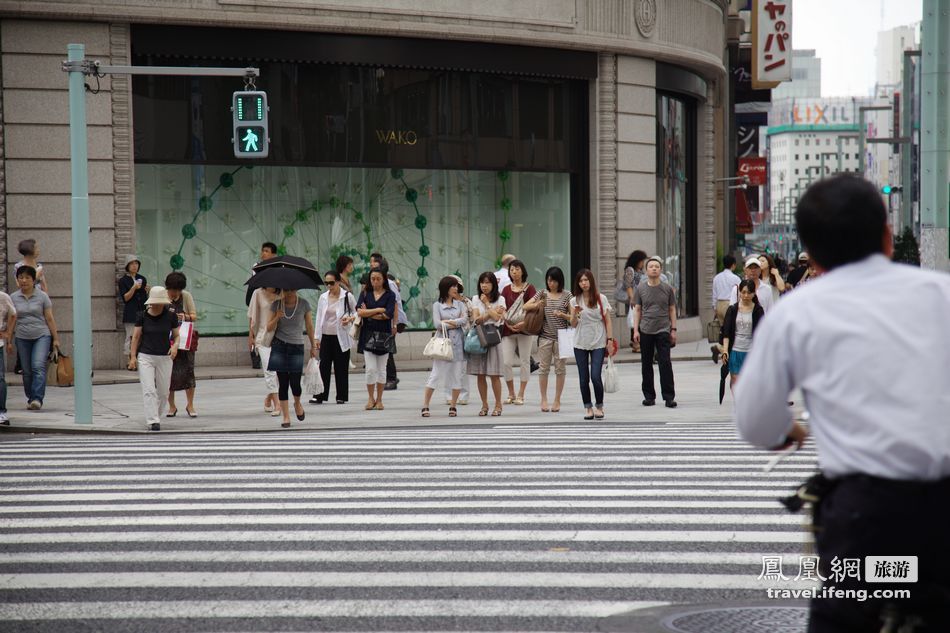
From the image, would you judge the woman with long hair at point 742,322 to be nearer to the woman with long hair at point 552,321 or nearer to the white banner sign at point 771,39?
the woman with long hair at point 552,321

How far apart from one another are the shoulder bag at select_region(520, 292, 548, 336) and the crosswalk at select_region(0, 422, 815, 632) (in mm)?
4475

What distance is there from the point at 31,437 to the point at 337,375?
4.57 meters

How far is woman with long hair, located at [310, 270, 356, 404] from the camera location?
723 inches

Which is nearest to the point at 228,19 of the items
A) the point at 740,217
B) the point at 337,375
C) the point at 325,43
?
the point at 325,43

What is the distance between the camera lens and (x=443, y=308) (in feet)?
57.3

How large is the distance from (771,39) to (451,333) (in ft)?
72.6

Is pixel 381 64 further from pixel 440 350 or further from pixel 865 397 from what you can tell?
pixel 865 397

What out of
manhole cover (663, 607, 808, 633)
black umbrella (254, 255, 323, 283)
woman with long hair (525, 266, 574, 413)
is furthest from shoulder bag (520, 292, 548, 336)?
manhole cover (663, 607, 808, 633)

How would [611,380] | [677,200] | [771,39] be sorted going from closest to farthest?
1. [611,380]
2. [677,200]
3. [771,39]

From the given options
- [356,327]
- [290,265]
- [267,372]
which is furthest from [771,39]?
[267,372]

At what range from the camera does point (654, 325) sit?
18.0 m

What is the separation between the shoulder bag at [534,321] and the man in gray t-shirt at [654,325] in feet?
4.68

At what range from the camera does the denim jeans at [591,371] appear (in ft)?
53.8

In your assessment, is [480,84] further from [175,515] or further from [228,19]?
[175,515]
